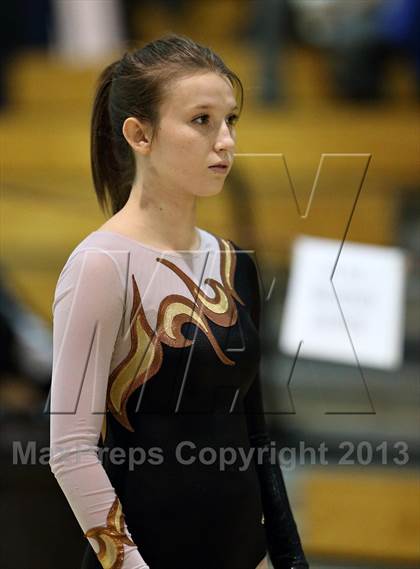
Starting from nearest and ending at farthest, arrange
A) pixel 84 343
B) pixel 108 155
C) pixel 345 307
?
pixel 84 343 < pixel 108 155 < pixel 345 307

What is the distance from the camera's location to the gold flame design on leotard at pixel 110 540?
1.17 metres

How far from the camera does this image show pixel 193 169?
1.22 m

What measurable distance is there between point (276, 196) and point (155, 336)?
2.04 meters

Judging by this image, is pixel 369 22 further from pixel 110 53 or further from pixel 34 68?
pixel 34 68

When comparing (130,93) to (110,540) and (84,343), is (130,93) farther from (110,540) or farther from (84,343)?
(110,540)

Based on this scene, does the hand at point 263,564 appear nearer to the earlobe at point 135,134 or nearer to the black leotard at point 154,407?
the black leotard at point 154,407

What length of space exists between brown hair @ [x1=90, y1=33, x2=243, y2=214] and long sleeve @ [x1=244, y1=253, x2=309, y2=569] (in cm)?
23

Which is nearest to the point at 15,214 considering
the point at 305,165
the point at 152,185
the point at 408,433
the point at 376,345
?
the point at 305,165

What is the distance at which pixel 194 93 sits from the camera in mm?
1196

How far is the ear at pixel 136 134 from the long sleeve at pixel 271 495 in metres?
0.25

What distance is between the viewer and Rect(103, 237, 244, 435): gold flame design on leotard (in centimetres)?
120

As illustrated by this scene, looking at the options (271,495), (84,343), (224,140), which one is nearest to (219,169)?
(224,140)

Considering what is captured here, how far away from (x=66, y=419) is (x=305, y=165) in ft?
5.92

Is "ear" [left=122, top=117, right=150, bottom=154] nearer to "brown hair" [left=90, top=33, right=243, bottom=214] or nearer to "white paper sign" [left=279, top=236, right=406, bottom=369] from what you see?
"brown hair" [left=90, top=33, right=243, bottom=214]
